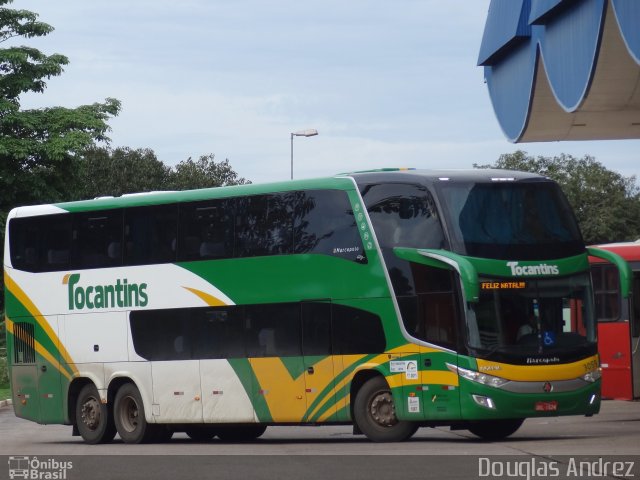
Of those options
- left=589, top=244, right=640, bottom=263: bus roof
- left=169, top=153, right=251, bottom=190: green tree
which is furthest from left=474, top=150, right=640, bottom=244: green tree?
left=589, top=244, right=640, bottom=263: bus roof

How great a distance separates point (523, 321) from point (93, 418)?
26.6 feet

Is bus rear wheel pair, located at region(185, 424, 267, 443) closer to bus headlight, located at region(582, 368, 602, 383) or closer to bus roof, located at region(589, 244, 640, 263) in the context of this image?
bus headlight, located at region(582, 368, 602, 383)

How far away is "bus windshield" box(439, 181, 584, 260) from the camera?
18.8 m

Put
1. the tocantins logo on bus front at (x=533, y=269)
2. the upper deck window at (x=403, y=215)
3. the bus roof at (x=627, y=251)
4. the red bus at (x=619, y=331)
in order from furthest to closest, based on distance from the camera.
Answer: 1. the bus roof at (x=627, y=251)
2. the red bus at (x=619, y=331)
3. the upper deck window at (x=403, y=215)
4. the tocantins logo on bus front at (x=533, y=269)

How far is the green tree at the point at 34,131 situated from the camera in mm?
50156

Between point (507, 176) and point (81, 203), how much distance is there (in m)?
7.75

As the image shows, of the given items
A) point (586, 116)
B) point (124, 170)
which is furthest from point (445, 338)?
point (124, 170)

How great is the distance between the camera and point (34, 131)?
51.6 metres

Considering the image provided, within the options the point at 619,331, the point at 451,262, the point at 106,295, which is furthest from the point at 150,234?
the point at 619,331

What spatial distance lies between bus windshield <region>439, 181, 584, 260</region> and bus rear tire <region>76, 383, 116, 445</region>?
24.1 ft

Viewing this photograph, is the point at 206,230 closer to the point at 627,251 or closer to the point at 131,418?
the point at 131,418

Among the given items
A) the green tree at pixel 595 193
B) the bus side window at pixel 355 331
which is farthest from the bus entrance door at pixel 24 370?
the green tree at pixel 595 193

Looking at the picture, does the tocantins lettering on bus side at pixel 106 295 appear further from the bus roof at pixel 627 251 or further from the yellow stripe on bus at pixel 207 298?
the bus roof at pixel 627 251

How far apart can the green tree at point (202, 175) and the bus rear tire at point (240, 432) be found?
63.1 meters
